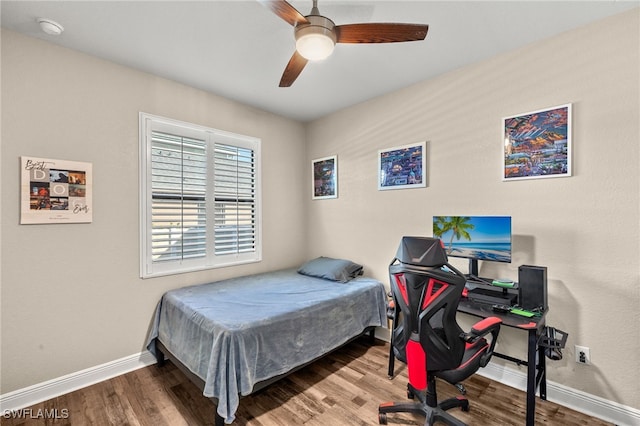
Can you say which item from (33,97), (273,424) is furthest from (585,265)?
(33,97)

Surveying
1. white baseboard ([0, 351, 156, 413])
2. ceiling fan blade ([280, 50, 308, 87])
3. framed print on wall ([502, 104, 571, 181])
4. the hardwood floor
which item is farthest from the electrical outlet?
white baseboard ([0, 351, 156, 413])

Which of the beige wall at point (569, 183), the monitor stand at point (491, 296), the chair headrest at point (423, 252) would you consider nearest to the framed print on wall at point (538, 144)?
the beige wall at point (569, 183)

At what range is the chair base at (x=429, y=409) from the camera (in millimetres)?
1761

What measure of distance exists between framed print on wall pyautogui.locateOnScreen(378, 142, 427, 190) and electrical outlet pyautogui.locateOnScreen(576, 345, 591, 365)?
1.70 m

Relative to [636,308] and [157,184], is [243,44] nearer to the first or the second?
[157,184]

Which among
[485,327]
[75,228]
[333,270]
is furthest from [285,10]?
[333,270]

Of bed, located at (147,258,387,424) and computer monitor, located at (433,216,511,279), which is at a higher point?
computer monitor, located at (433,216,511,279)

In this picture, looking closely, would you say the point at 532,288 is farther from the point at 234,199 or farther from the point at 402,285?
the point at 234,199

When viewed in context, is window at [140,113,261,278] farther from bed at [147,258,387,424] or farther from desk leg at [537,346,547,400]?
desk leg at [537,346,547,400]

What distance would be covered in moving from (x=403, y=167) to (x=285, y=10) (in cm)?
197

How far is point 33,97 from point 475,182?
3.61 meters

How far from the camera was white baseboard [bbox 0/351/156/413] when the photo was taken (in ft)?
6.58

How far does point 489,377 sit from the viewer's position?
7.91 ft

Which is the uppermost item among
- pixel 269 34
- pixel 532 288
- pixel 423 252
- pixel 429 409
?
pixel 269 34
